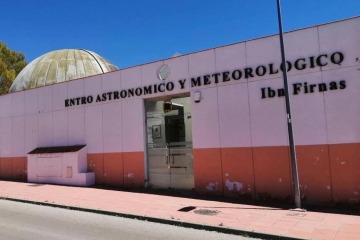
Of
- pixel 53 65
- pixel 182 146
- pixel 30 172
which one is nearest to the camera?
pixel 182 146

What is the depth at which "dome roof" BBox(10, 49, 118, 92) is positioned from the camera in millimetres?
22672

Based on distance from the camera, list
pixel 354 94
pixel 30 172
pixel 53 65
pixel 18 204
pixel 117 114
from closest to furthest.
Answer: pixel 354 94 < pixel 18 204 < pixel 117 114 < pixel 30 172 < pixel 53 65

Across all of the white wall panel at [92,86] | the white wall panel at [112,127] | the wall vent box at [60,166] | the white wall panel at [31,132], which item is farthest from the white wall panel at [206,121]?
the white wall panel at [31,132]

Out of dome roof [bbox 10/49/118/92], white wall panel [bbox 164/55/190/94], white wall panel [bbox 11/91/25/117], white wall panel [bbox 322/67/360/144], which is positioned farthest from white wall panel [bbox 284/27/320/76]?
dome roof [bbox 10/49/118/92]

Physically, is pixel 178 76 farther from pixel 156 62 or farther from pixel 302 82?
pixel 302 82

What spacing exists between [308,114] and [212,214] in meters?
4.26

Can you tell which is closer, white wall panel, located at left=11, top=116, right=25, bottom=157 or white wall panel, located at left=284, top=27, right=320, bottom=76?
white wall panel, located at left=284, top=27, right=320, bottom=76

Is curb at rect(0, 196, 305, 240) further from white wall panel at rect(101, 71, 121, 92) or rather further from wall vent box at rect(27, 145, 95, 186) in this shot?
white wall panel at rect(101, 71, 121, 92)

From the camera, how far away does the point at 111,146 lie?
1542 cm

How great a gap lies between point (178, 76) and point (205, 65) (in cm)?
126

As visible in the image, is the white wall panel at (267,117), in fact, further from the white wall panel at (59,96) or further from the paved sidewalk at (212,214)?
the white wall panel at (59,96)

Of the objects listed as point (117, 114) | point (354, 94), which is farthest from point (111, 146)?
point (354, 94)

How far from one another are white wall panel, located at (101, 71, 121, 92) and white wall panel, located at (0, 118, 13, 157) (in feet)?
24.3

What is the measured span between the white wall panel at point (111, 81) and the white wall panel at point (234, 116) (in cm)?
509
